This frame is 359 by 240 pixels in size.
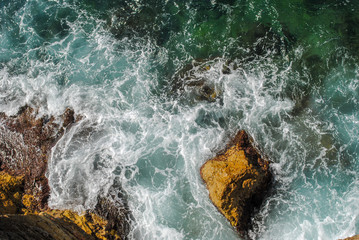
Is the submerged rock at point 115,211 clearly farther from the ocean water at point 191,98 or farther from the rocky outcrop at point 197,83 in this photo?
the rocky outcrop at point 197,83

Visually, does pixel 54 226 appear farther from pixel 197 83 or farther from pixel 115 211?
pixel 197 83

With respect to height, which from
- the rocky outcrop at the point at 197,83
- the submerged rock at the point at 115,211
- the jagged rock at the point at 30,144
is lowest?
the submerged rock at the point at 115,211

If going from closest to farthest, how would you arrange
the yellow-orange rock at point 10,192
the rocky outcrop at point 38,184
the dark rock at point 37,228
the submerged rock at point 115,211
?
the dark rock at point 37,228
the rocky outcrop at point 38,184
the submerged rock at point 115,211
the yellow-orange rock at point 10,192

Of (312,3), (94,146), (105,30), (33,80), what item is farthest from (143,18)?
(312,3)

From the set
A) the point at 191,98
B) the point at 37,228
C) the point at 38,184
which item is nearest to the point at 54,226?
the point at 37,228

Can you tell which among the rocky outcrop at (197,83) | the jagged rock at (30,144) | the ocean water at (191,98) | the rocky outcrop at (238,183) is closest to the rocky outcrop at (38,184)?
the jagged rock at (30,144)

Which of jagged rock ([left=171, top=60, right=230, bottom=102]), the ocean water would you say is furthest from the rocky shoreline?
jagged rock ([left=171, top=60, right=230, bottom=102])

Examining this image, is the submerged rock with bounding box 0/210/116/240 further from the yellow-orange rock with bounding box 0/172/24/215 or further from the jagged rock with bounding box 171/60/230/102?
the jagged rock with bounding box 171/60/230/102
